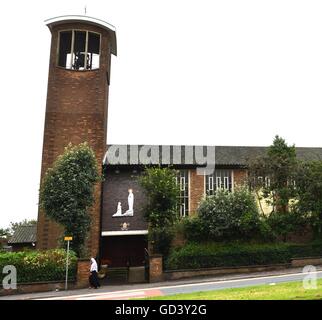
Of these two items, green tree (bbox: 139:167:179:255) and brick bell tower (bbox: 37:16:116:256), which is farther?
brick bell tower (bbox: 37:16:116:256)

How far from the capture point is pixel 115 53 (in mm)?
32406

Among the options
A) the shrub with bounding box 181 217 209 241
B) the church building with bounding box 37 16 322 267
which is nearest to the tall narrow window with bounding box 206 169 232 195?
the church building with bounding box 37 16 322 267

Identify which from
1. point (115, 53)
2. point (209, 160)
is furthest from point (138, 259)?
point (115, 53)

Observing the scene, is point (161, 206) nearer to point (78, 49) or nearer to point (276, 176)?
point (276, 176)

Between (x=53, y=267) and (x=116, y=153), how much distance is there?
1171 centimetres

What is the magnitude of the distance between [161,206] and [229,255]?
187 inches

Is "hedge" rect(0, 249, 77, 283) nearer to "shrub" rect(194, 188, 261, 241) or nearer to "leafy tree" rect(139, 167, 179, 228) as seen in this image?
"leafy tree" rect(139, 167, 179, 228)

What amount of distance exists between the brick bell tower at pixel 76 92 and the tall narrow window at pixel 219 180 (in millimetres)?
7776

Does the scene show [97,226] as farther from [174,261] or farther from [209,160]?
[209,160]

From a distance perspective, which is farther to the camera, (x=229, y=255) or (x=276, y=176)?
(x=276, y=176)

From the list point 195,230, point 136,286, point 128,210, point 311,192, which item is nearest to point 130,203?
point 128,210

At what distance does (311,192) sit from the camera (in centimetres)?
2262

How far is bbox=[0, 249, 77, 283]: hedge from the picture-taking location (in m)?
18.3

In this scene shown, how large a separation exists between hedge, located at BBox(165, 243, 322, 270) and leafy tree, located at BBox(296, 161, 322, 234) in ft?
6.62
